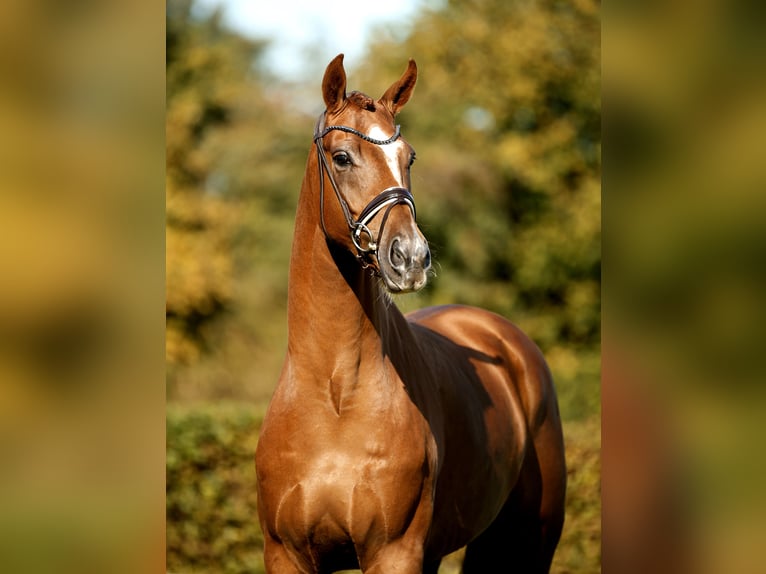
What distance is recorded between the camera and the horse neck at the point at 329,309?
11.4 feet

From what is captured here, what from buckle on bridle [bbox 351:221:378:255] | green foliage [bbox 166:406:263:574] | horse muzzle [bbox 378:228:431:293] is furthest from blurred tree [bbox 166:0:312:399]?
horse muzzle [bbox 378:228:431:293]

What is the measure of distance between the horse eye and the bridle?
0.18 feet

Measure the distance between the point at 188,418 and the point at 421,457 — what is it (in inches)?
212

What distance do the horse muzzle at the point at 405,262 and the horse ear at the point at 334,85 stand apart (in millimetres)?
682

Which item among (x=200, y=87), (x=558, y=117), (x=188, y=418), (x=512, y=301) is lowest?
(x=188, y=418)

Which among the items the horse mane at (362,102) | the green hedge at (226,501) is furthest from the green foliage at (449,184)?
the horse mane at (362,102)

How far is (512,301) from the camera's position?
637 inches

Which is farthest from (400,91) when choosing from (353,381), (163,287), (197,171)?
(197,171)

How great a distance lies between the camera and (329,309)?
349 centimetres

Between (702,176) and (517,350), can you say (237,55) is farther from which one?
(702,176)

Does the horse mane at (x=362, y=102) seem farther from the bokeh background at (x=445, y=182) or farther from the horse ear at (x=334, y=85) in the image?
the bokeh background at (x=445, y=182)

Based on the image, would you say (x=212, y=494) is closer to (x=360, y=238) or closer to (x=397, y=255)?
(x=360, y=238)

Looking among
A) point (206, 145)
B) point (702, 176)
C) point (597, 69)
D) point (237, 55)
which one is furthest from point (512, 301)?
point (702, 176)

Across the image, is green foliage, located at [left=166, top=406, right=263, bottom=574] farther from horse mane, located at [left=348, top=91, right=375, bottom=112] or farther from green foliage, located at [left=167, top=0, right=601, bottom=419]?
green foliage, located at [left=167, top=0, right=601, bottom=419]
